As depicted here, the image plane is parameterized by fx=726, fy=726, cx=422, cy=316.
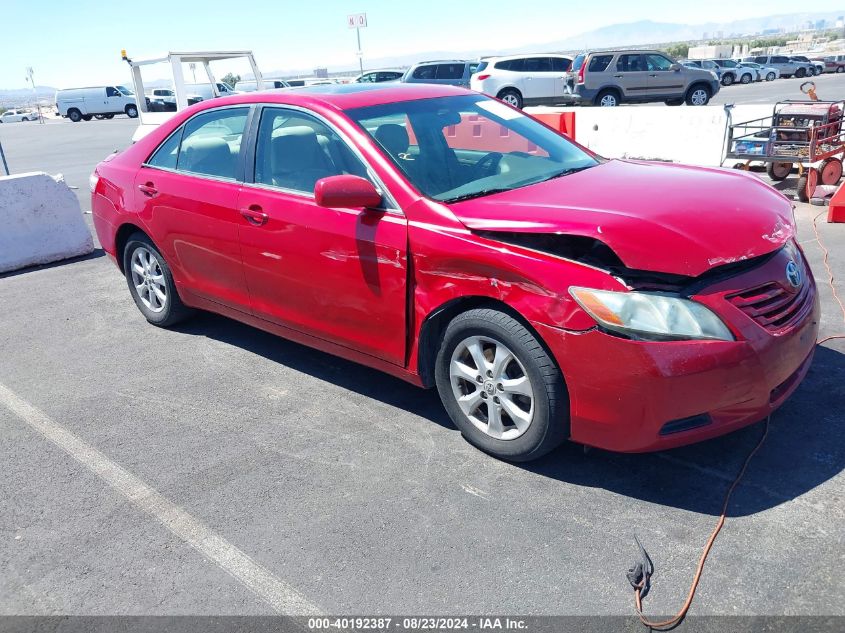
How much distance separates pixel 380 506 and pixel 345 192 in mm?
1456

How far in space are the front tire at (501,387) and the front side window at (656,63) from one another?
2232 cm

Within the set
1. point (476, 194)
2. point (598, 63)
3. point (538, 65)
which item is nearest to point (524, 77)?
point (538, 65)

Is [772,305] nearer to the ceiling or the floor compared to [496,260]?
nearer to the floor

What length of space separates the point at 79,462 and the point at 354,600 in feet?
6.15

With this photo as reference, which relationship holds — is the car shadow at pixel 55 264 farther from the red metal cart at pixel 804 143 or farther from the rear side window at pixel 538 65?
the rear side window at pixel 538 65

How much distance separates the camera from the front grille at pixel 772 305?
9.71ft

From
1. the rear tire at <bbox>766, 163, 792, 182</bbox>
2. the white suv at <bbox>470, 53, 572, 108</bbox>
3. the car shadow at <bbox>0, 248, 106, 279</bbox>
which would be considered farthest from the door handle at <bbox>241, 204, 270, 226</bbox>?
the white suv at <bbox>470, 53, 572, 108</bbox>

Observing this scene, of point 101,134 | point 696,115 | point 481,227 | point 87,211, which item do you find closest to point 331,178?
point 481,227

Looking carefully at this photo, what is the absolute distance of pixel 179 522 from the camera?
10.4 feet

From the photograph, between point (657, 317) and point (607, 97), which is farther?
point (607, 97)

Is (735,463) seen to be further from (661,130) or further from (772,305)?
(661,130)

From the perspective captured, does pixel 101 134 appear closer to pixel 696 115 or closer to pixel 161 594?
pixel 696 115

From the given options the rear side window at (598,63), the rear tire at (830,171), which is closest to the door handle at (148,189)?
the rear tire at (830,171)

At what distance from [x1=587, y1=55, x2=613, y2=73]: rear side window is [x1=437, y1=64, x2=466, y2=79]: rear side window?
456 centimetres
